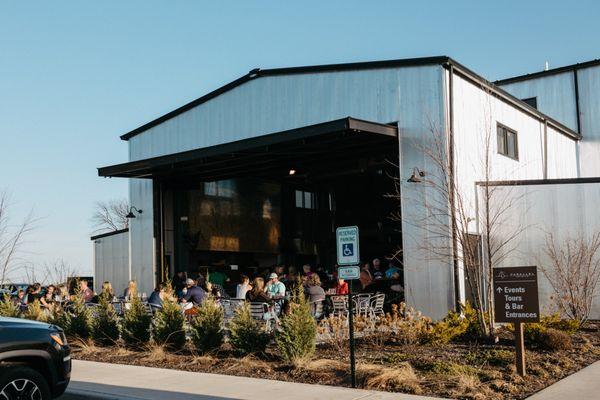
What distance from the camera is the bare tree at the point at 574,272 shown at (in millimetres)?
15570

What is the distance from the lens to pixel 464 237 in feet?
47.1

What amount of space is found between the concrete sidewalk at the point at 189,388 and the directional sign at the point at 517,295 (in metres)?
2.45

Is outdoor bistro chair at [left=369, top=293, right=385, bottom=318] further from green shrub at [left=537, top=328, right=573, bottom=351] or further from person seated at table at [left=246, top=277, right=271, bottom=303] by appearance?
green shrub at [left=537, top=328, right=573, bottom=351]

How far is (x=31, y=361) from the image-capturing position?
8562mm

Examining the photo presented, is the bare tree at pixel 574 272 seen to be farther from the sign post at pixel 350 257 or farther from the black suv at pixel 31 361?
the black suv at pixel 31 361

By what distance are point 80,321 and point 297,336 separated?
6813mm

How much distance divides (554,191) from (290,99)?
8.07m

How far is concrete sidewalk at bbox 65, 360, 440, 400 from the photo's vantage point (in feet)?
31.5

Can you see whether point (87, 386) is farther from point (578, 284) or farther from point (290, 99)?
point (290, 99)

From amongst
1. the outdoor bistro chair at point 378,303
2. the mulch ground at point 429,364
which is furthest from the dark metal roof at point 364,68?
the mulch ground at point 429,364

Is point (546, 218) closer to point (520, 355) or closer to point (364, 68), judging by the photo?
point (364, 68)

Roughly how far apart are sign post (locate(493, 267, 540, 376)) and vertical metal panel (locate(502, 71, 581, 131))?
65.4 ft

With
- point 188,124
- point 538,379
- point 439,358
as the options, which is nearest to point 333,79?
point 188,124

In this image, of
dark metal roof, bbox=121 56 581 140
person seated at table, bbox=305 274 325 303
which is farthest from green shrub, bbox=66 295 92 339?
dark metal roof, bbox=121 56 581 140
